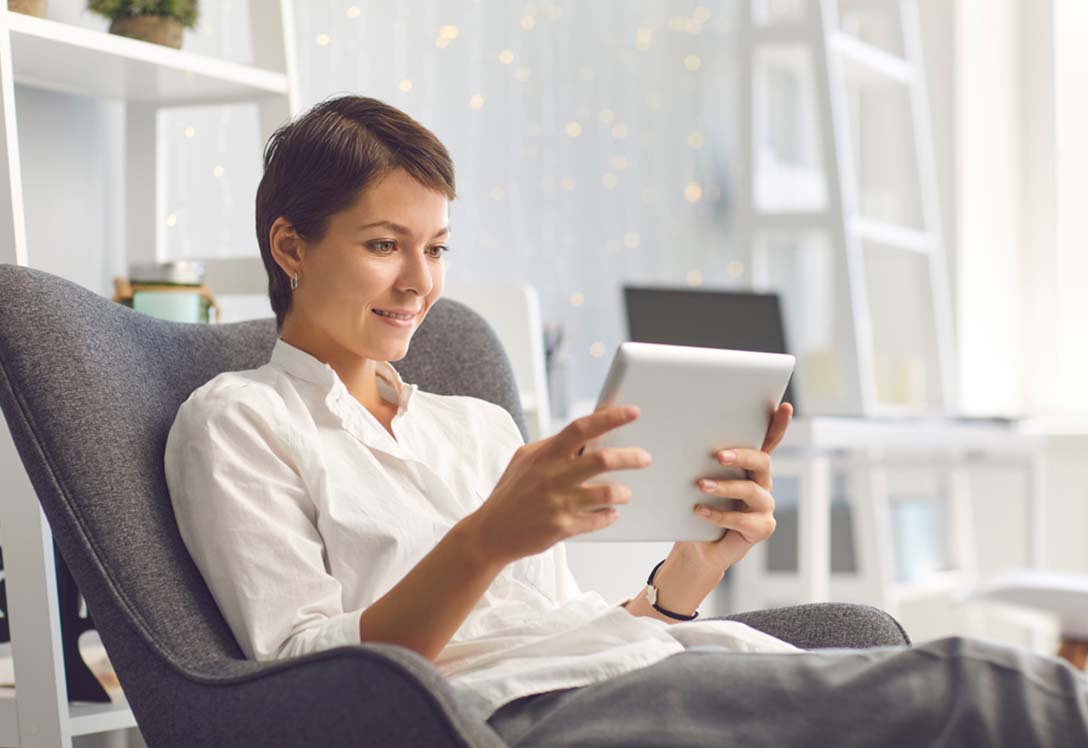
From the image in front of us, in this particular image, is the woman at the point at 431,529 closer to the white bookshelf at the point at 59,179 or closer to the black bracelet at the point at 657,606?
the black bracelet at the point at 657,606

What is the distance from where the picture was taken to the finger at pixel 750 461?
4.05 feet

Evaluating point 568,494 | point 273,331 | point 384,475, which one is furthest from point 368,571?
point 273,331

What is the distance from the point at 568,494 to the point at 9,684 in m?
0.97

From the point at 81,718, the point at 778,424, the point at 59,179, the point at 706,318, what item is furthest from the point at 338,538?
the point at 706,318

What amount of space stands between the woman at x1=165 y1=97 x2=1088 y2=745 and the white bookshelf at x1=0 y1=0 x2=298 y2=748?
0.37m

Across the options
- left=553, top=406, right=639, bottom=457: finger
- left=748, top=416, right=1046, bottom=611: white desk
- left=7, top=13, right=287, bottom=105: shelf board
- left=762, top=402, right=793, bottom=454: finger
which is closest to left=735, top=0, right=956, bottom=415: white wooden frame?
left=748, top=416, right=1046, bottom=611: white desk

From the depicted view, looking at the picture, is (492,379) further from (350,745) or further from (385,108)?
(350,745)

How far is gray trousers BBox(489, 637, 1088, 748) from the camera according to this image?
0.96 metres

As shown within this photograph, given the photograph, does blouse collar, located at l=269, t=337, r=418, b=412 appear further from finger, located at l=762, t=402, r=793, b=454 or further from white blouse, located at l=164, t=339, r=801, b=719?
finger, located at l=762, t=402, r=793, b=454

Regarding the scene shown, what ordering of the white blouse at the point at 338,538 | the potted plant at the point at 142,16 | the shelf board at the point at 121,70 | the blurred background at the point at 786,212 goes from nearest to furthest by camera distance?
the white blouse at the point at 338,538 < the shelf board at the point at 121,70 < the potted plant at the point at 142,16 < the blurred background at the point at 786,212

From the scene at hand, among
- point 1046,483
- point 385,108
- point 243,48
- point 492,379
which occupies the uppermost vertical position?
point 243,48

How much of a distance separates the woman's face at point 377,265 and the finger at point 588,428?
349 mm

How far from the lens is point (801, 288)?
3.97 metres

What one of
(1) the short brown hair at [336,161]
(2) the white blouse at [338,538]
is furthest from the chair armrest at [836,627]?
(1) the short brown hair at [336,161]
